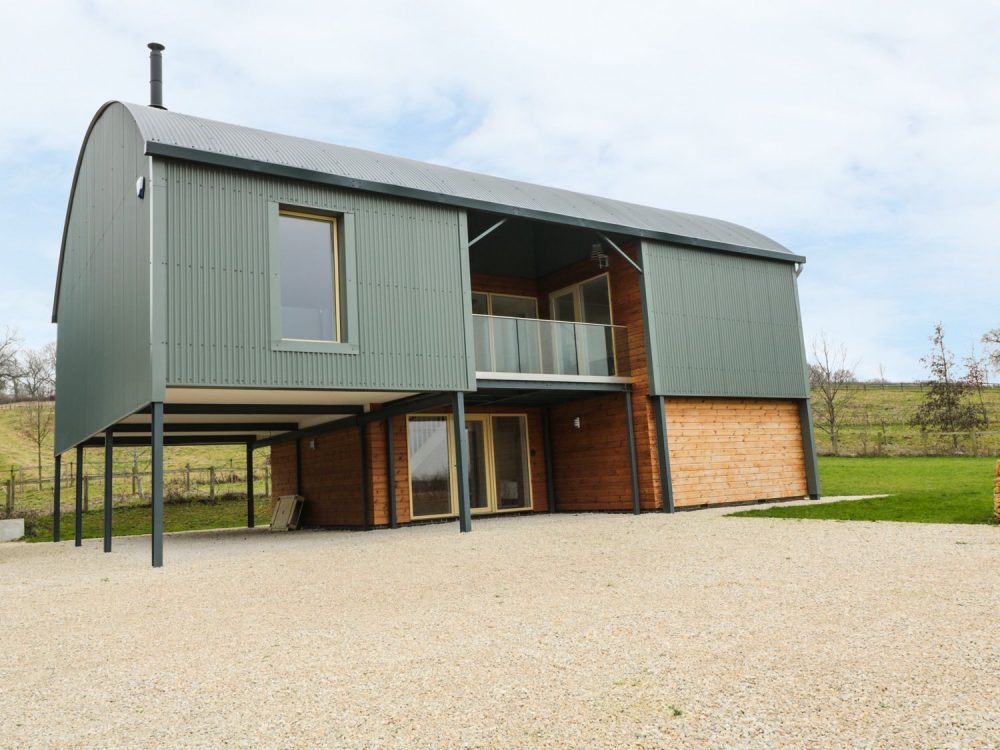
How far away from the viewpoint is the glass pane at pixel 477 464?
47.6 feet

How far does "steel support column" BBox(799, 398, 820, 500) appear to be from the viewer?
15109 millimetres

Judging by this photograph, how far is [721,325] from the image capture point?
1452 cm

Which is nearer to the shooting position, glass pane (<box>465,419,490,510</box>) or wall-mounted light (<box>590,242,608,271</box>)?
wall-mounted light (<box>590,242,608,271</box>)

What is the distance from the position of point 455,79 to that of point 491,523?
11.9 meters

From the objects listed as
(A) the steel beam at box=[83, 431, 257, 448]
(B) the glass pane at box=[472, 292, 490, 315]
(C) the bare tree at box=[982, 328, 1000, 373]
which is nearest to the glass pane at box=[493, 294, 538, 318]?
(B) the glass pane at box=[472, 292, 490, 315]

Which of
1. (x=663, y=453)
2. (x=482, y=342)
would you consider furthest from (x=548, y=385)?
(x=663, y=453)

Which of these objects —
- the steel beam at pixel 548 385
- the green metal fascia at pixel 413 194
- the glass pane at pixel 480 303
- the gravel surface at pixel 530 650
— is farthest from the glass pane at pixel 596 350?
the gravel surface at pixel 530 650

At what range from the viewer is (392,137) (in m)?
57.7

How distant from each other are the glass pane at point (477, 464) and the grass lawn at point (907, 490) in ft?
15.4

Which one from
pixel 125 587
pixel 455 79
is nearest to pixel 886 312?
pixel 455 79

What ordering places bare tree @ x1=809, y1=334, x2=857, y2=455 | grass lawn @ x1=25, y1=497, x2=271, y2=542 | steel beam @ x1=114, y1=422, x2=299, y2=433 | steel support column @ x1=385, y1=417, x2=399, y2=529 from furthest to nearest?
bare tree @ x1=809, y1=334, x2=857, y2=455, grass lawn @ x1=25, y1=497, x2=271, y2=542, steel beam @ x1=114, y1=422, x2=299, y2=433, steel support column @ x1=385, y1=417, x2=399, y2=529

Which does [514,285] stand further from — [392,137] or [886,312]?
[392,137]

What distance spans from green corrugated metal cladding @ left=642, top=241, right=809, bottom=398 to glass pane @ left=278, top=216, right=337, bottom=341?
570cm

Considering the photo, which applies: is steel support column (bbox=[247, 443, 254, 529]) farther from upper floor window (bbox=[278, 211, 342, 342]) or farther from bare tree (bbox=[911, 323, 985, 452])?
bare tree (bbox=[911, 323, 985, 452])
